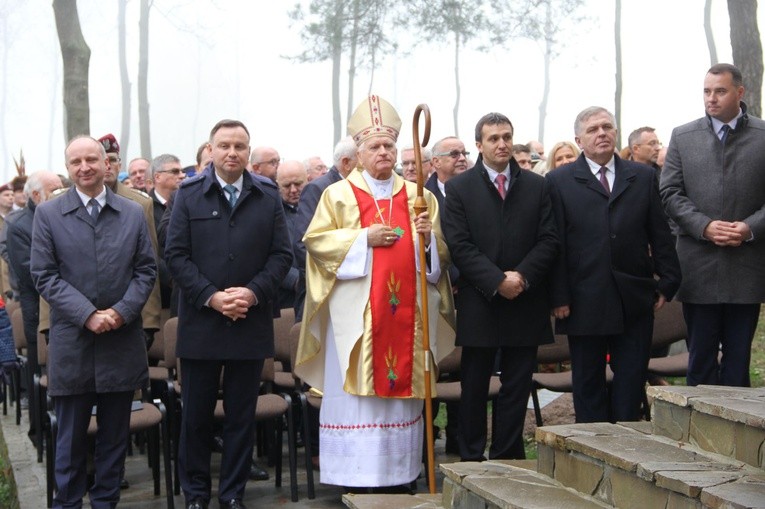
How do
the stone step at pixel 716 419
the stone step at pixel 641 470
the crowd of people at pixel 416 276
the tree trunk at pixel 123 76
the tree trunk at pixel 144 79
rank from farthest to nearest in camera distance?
the tree trunk at pixel 123 76
the tree trunk at pixel 144 79
the crowd of people at pixel 416 276
the stone step at pixel 716 419
the stone step at pixel 641 470

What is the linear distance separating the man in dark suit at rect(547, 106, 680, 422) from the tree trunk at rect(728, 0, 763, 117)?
20.8 feet

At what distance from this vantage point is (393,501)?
17.8ft

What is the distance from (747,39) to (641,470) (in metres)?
8.77

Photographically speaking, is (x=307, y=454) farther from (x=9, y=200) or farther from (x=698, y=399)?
(x=9, y=200)

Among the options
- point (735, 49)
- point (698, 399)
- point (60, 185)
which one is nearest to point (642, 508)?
point (698, 399)

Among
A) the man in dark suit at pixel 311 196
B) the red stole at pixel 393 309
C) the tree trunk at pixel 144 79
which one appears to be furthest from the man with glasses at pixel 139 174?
the tree trunk at pixel 144 79

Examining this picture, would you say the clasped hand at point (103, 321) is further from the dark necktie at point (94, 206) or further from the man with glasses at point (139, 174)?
the man with glasses at point (139, 174)

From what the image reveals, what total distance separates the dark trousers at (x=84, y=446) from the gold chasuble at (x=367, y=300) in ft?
3.59

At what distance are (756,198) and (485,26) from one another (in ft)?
41.3

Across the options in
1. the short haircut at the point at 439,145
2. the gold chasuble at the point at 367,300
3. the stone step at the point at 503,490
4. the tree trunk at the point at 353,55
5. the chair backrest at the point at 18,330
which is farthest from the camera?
the tree trunk at the point at 353,55

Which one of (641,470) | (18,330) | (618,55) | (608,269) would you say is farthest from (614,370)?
(618,55)

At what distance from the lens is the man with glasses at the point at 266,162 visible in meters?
8.80

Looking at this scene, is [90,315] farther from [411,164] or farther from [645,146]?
[645,146]

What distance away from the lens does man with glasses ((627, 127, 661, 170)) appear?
848cm
